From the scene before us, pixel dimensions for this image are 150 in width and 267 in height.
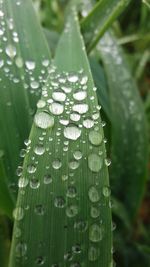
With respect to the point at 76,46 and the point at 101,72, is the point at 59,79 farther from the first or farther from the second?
the point at 101,72

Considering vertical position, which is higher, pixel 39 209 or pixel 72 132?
pixel 72 132

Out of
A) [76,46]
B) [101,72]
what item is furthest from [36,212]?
[101,72]

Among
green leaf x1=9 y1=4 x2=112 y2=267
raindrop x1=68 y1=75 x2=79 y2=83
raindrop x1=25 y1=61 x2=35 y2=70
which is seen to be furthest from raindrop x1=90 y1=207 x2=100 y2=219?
raindrop x1=25 y1=61 x2=35 y2=70

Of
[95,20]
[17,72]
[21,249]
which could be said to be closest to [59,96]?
[17,72]

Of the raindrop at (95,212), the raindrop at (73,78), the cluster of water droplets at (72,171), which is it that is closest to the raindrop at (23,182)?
the cluster of water droplets at (72,171)

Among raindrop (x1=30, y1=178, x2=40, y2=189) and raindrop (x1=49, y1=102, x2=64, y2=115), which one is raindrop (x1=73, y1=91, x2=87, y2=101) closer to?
raindrop (x1=49, y1=102, x2=64, y2=115)

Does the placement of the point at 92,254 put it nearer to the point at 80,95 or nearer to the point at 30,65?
the point at 80,95
